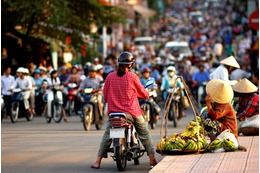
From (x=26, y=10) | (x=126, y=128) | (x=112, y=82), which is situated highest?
(x=26, y=10)

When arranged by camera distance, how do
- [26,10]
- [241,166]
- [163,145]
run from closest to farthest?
[241,166] < [163,145] < [26,10]

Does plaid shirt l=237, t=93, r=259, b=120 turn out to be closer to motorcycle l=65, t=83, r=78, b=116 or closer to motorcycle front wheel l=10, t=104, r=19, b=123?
motorcycle front wheel l=10, t=104, r=19, b=123

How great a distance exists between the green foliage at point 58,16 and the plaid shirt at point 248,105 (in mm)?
12803

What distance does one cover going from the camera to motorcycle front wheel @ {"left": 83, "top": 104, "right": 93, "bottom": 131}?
54.4 feet

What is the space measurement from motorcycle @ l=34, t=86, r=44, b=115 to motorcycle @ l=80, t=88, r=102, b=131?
5123 mm

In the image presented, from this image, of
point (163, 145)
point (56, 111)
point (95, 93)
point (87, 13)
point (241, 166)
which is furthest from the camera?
point (87, 13)

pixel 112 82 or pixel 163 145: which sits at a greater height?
pixel 112 82

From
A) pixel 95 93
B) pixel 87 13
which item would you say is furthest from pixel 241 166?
pixel 87 13

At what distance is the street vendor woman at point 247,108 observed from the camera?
12867 mm

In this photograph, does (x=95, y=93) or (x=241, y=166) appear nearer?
(x=241, y=166)

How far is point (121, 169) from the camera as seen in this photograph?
9.73 meters

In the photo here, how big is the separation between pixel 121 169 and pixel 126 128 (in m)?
0.60

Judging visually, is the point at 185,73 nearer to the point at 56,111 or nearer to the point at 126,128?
the point at 56,111

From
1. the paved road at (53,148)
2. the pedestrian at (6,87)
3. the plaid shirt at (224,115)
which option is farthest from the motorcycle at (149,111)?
the plaid shirt at (224,115)
